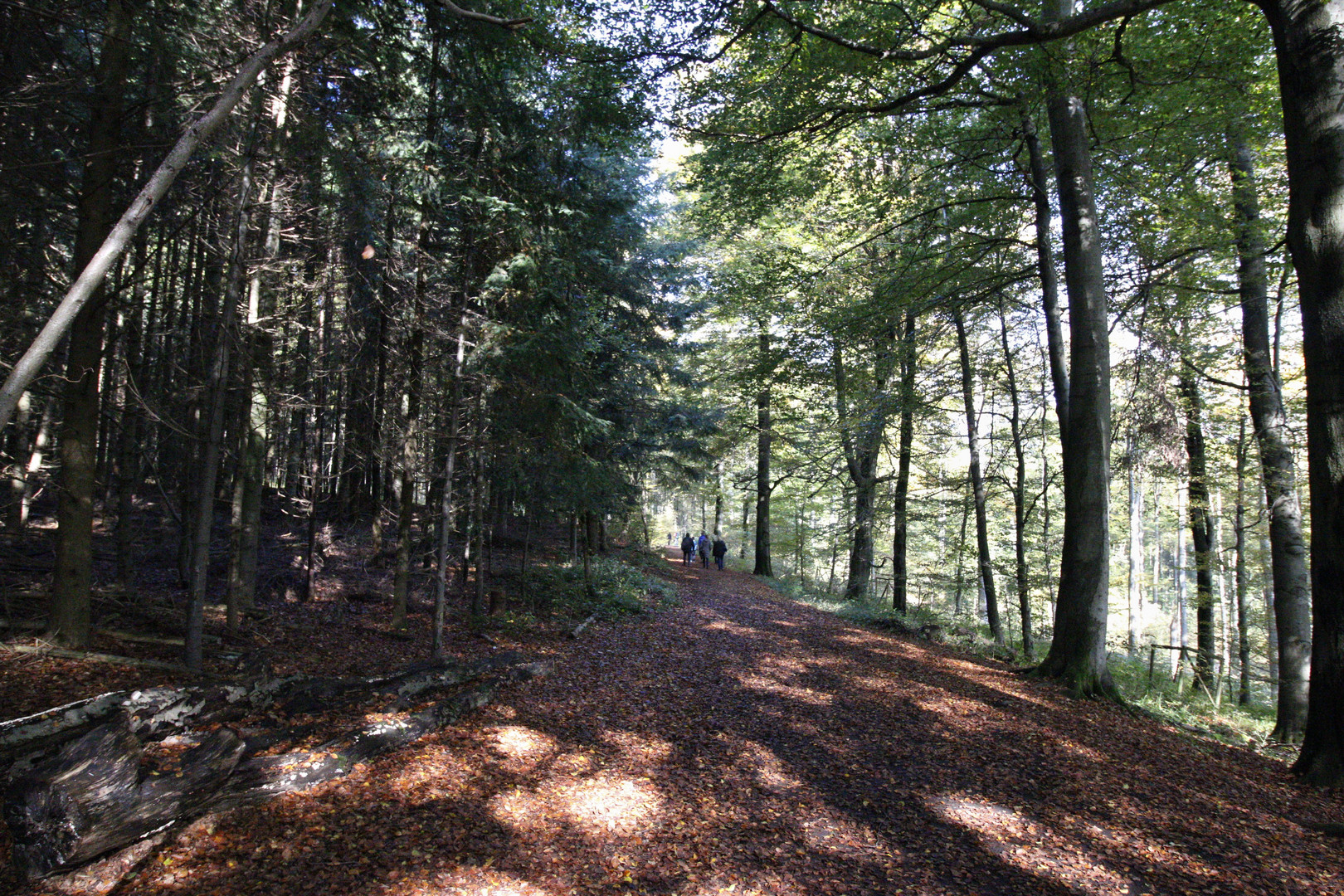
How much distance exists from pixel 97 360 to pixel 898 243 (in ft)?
44.4

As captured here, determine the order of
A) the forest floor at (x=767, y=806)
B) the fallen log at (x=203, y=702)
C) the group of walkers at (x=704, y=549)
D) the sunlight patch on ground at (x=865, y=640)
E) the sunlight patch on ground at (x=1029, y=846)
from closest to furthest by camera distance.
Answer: the forest floor at (x=767, y=806) → the sunlight patch on ground at (x=1029, y=846) → the fallen log at (x=203, y=702) → the sunlight patch on ground at (x=865, y=640) → the group of walkers at (x=704, y=549)

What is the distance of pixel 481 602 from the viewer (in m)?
9.87

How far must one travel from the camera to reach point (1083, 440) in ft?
25.3

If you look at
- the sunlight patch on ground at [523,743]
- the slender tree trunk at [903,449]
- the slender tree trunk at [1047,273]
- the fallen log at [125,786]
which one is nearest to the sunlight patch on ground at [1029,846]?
the sunlight patch on ground at [523,743]

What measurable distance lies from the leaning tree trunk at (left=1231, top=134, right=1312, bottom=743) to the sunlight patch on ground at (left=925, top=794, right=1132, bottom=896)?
21.1 feet

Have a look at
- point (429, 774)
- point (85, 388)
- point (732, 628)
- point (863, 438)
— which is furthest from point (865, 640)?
point (85, 388)

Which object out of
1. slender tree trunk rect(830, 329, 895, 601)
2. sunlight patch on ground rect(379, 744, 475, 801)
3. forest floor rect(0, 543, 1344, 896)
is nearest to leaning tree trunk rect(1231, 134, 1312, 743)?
forest floor rect(0, 543, 1344, 896)

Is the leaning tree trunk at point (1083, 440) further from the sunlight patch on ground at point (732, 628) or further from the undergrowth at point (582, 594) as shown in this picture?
the undergrowth at point (582, 594)

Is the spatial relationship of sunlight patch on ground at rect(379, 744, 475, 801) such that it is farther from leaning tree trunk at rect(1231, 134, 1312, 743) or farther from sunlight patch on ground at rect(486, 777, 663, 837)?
leaning tree trunk at rect(1231, 134, 1312, 743)

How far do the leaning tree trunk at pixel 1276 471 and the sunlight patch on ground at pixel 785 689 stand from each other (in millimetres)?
6362

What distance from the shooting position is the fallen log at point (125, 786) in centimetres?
282

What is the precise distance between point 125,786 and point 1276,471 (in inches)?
524

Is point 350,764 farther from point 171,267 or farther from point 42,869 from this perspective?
point 171,267

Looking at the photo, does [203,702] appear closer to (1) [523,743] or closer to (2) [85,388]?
(1) [523,743]
